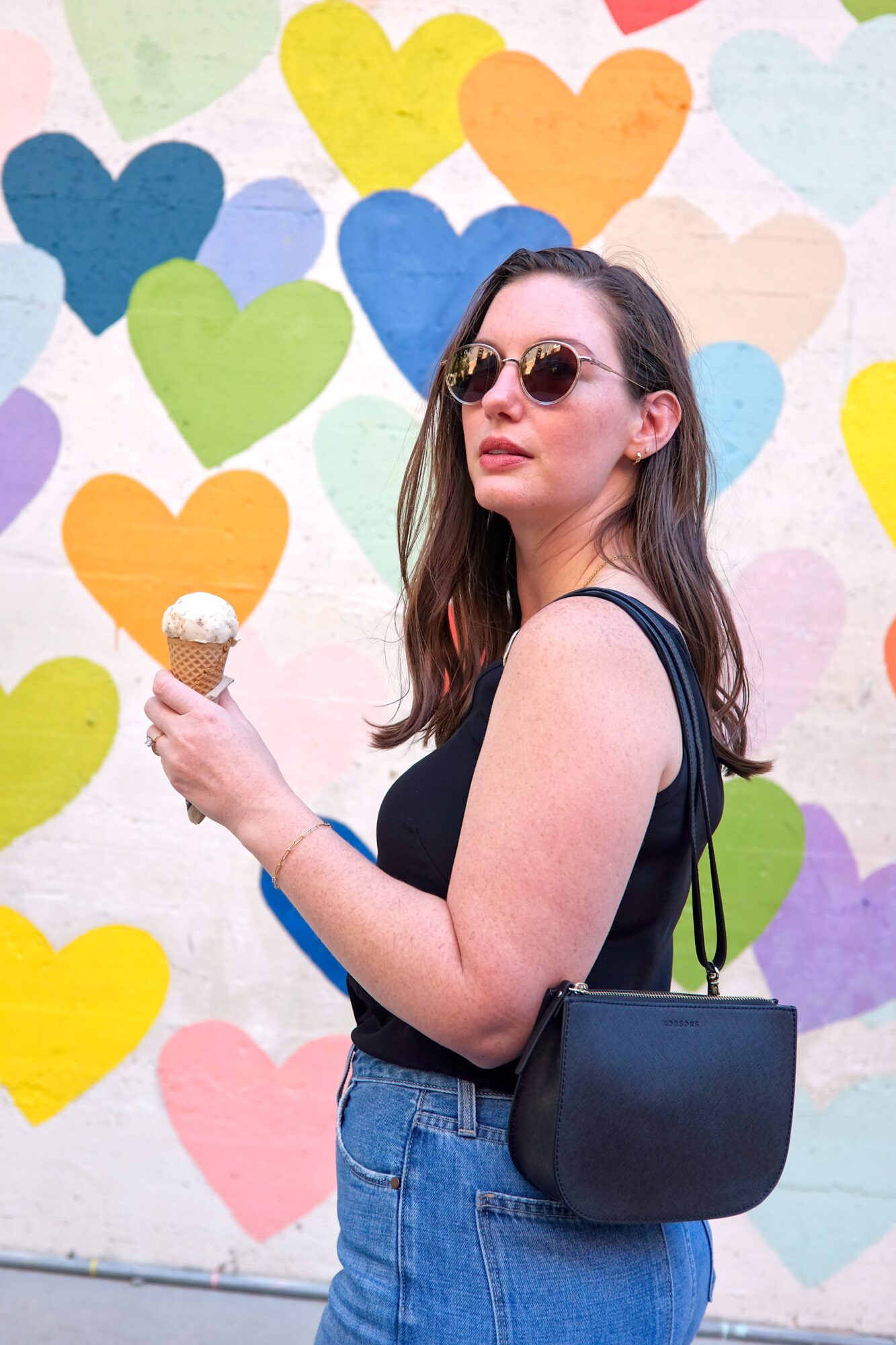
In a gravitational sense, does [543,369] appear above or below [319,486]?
below

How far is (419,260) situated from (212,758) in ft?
5.92

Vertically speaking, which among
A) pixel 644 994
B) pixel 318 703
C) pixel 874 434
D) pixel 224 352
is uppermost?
pixel 224 352

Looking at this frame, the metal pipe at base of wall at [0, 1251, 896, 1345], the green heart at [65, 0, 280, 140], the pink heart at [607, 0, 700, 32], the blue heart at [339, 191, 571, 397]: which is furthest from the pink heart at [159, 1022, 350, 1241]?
the pink heart at [607, 0, 700, 32]

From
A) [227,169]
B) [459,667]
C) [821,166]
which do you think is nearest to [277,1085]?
[459,667]

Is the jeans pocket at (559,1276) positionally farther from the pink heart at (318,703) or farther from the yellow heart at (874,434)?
the yellow heart at (874,434)

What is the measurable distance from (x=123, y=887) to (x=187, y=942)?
20cm

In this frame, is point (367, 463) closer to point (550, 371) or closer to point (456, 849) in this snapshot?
point (550, 371)

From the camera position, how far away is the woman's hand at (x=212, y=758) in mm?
1043

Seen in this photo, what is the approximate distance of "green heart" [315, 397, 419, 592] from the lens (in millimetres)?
2555

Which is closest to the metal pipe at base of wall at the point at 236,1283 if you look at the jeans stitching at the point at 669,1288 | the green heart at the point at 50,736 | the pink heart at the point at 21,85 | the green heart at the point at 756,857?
the green heart at the point at 756,857

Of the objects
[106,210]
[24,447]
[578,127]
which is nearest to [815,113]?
[578,127]

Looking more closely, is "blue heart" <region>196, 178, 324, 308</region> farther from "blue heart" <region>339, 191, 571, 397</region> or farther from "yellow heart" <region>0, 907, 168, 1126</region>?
"yellow heart" <region>0, 907, 168, 1126</region>

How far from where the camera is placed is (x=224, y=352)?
8.43ft

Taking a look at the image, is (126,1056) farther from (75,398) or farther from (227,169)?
(227,169)
